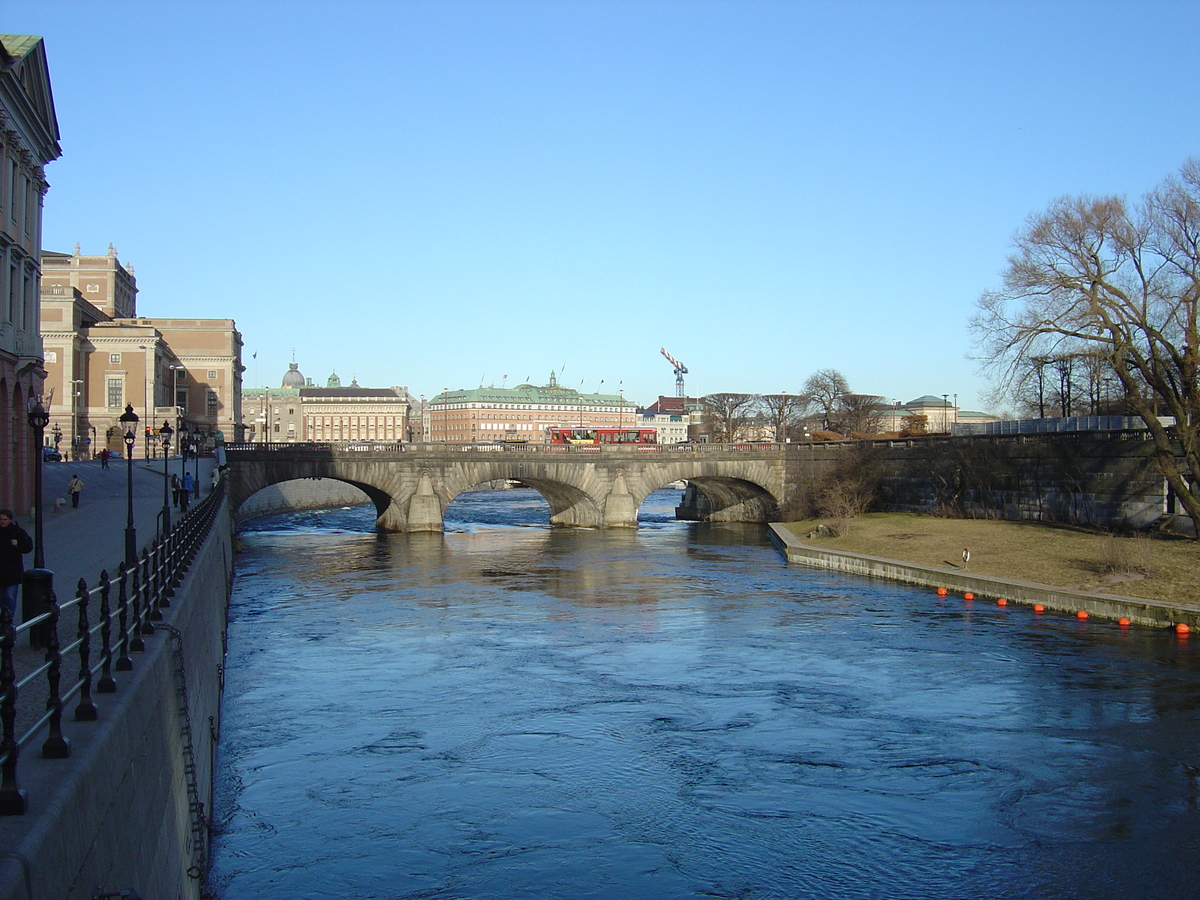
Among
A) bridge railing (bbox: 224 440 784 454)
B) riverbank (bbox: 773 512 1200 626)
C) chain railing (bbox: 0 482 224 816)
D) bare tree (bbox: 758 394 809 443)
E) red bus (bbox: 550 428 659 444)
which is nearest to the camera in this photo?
chain railing (bbox: 0 482 224 816)

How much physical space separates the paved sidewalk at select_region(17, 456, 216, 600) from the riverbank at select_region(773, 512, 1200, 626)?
27.9 metres

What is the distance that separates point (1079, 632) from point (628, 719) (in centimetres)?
1631

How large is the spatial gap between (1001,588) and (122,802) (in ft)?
116

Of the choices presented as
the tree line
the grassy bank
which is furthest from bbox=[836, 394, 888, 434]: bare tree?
the grassy bank

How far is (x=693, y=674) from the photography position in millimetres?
28812

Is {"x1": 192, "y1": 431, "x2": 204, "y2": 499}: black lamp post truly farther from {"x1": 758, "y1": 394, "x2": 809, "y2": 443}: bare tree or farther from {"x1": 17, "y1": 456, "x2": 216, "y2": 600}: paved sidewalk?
{"x1": 758, "y1": 394, "x2": 809, "y2": 443}: bare tree

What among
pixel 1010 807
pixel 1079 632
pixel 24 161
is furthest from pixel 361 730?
pixel 24 161

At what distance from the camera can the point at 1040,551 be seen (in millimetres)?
45750

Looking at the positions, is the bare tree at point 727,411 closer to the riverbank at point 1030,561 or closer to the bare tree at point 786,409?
the bare tree at point 786,409

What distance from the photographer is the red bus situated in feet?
302

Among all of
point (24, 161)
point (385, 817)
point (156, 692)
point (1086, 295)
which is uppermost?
point (24, 161)

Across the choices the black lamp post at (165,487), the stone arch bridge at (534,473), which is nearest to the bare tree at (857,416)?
the stone arch bridge at (534,473)

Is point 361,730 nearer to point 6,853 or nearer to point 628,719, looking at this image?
point 628,719

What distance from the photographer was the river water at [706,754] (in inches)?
622
